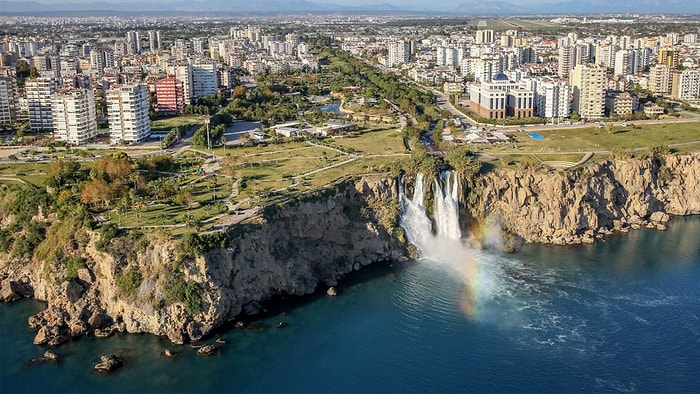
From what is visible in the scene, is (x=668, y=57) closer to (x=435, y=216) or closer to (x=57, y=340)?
(x=435, y=216)

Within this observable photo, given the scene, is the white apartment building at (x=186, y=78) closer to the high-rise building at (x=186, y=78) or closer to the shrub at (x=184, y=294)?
the high-rise building at (x=186, y=78)

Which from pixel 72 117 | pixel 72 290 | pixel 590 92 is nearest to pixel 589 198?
pixel 590 92

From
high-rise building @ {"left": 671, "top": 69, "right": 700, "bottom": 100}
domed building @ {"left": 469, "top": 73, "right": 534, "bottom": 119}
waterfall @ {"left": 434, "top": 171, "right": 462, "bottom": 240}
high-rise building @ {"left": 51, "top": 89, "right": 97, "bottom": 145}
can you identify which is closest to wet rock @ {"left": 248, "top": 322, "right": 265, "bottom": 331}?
waterfall @ {"left": 434, "top": 171, "right": 462, "bottom": 240}

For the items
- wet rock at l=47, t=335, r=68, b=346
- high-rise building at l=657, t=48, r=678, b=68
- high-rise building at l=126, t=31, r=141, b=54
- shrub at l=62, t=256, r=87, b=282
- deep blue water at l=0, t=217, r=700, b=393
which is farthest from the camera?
high-rise building at l=126, t=31, r=141, b=54

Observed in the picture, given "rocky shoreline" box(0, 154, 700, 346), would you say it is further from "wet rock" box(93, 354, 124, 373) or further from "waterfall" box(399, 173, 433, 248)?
"wet rock" box(93, 354, 124, 373)

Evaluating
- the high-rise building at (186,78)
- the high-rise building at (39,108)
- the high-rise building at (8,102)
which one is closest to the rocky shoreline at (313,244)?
the high-rise building at (39,108)

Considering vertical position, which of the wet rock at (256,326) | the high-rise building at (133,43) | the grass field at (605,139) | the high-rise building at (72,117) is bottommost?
the wet rock at (256,326)
